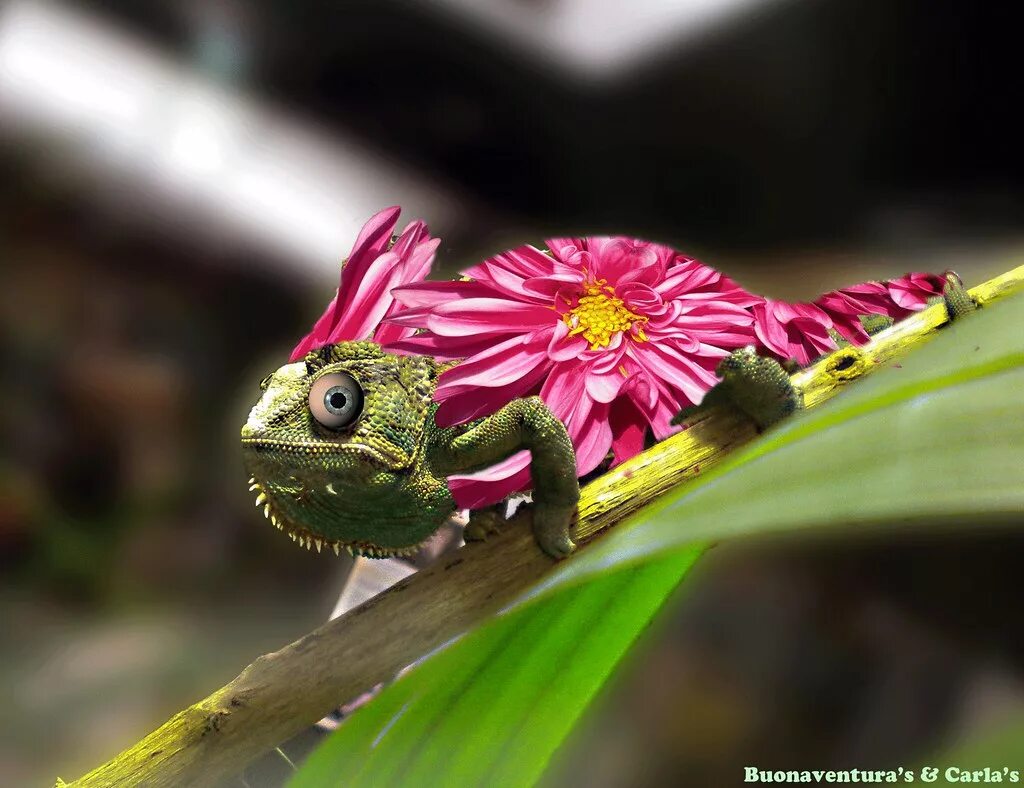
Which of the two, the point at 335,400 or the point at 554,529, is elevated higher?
the point at 335,400

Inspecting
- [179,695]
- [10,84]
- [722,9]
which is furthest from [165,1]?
[179,695]

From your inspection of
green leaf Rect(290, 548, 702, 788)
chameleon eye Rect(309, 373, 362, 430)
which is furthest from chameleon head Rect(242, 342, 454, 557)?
green leaf Rect(290, 548, 702, 788)

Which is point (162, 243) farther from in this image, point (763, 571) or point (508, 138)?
point (763, 571)

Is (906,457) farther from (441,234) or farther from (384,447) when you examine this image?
(384,447)

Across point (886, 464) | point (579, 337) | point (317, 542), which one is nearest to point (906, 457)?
point (886, 464)

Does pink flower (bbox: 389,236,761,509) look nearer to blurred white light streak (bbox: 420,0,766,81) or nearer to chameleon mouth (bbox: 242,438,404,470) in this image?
chameleon mouth (bbox: 242,438,404,470)

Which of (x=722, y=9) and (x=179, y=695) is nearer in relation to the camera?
(x=722, y=9)
